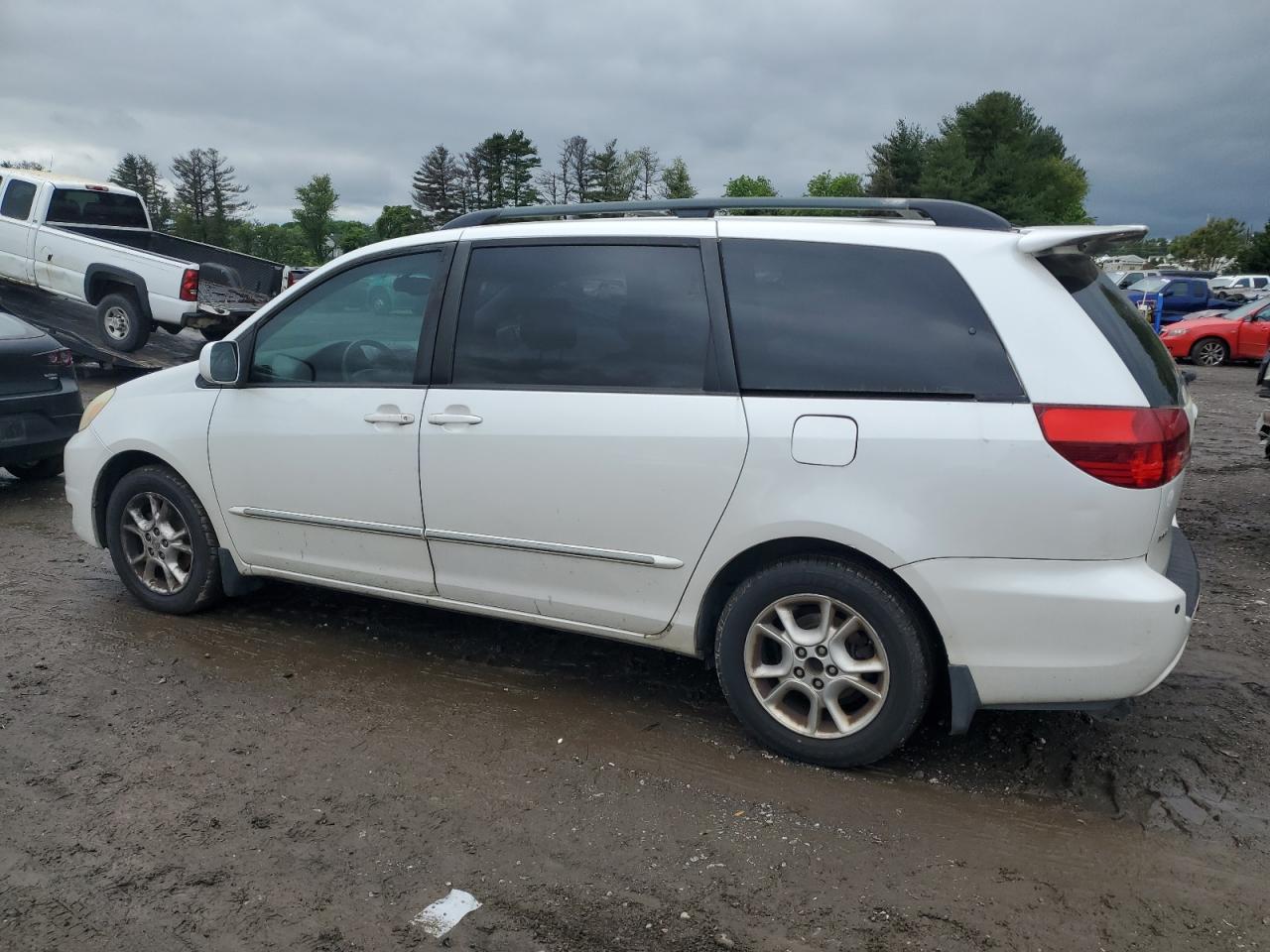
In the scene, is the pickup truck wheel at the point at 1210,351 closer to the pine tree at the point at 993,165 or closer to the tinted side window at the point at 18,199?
the tinted side window at the point at 18,199

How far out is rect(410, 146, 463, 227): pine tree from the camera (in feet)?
273

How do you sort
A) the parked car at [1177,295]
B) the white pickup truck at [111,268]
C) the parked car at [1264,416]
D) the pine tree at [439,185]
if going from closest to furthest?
the parked car at [1264,416] < the white pickup truck at [111,268] < the parked car at [1177,295] < the pine tree at [439,185]

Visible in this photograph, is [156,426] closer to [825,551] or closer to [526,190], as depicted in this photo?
[825,551]

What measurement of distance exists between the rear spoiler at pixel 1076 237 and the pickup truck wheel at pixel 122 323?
12.3m

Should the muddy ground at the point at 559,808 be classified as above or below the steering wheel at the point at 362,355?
below

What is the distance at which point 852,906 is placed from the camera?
283 centimetres

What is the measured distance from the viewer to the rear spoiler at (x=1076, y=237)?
10.8ft

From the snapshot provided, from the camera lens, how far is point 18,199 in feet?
45.0

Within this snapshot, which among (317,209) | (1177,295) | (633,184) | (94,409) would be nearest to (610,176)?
(633,184)

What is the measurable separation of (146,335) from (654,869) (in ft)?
40.9

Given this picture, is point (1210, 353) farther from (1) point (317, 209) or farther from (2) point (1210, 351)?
(1) point (317, 209)

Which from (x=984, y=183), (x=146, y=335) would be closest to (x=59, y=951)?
(x=146, y=335)

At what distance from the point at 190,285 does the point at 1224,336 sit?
18722mm

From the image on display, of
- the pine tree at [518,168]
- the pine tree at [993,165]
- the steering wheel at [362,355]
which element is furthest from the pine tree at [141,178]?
the steering wheel at [362,355]
